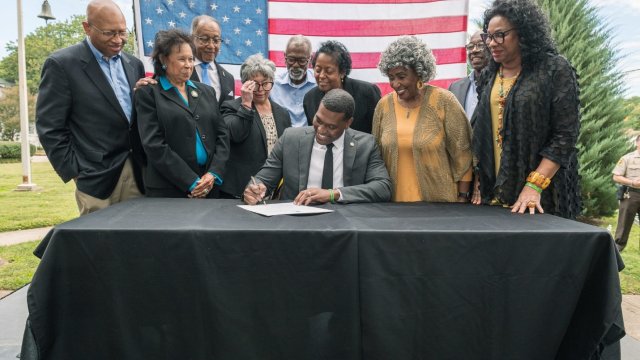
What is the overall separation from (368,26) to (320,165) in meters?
2.65

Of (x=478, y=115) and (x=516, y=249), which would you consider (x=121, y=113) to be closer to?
(x=478, y=115)

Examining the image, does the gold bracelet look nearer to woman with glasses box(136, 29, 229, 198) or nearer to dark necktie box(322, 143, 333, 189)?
dark necktie box(322, 143, 333, 189)

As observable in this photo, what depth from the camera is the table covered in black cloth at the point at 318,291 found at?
1.79 meters

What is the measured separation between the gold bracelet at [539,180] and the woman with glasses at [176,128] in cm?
177

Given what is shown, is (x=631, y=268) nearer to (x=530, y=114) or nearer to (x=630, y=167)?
(x=630, y=167)

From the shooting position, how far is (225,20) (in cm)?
448

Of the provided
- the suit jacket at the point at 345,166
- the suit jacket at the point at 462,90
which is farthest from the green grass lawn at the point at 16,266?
the suit jacket at the point at 462,90

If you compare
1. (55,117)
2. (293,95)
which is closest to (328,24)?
(293,95)

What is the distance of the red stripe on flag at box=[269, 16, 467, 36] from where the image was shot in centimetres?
454

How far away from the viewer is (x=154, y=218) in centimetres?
197

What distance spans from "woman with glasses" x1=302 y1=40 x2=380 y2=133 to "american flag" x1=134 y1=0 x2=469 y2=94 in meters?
1.56

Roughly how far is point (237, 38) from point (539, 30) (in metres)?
3.07

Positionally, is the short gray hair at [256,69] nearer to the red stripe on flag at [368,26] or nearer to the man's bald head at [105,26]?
the man's bald head at [105,26]

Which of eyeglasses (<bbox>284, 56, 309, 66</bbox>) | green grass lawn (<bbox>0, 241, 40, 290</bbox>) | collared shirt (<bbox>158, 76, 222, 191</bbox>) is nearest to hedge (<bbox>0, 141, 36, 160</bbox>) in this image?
green grass lawn (<bbox>0, 241, 40, 290</bbox>)
